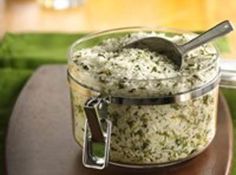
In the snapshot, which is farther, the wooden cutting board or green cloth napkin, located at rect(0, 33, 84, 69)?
green cloth napkin, located at rect(0, 33, 84, 69)

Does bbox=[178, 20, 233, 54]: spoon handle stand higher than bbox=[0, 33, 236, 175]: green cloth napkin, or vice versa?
bbox=[178, 20, 233, 54]: spoon handle

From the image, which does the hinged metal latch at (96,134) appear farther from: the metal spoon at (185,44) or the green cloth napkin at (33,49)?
the green cloth napkin at (33,49)

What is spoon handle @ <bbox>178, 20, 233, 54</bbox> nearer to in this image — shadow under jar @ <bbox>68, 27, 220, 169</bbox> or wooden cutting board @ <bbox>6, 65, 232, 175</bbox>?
shadow under jar @ <bbox>68, 27, 220, 169</bbox>

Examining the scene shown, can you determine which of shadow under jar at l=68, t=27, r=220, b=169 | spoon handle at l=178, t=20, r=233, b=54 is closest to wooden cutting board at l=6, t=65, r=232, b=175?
shadow under jar at l=68, t=27, r=220, b=169

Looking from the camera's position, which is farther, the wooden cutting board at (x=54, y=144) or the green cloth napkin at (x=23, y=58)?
the green cloth napkin at (x=23, y=58)

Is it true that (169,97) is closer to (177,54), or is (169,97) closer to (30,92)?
(177,54)

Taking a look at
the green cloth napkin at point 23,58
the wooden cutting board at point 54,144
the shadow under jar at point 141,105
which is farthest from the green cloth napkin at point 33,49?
the shadow under jar at point 141,105
